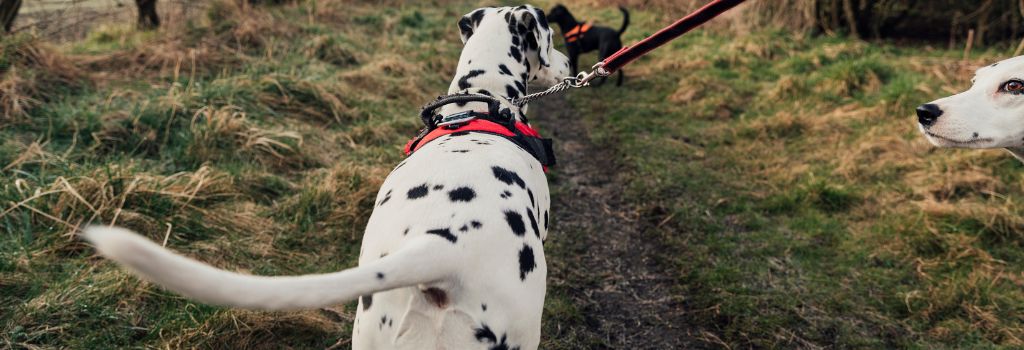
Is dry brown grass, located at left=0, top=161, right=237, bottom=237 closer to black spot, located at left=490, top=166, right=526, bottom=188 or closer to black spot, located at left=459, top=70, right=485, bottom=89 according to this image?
black spot, located at left=459, top=70, right=485, bottom=89

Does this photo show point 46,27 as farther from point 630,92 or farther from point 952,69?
point 952,69

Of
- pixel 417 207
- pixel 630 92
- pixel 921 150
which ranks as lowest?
pixel 630 92

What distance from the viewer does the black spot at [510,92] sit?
116 inches

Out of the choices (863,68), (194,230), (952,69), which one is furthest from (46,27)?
(952,69)

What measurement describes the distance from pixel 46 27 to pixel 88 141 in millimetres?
2350

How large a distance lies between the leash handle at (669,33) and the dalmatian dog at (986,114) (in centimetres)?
99

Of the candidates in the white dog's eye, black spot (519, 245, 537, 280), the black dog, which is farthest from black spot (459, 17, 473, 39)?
the black dog

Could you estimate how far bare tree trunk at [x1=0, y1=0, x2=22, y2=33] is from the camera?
562 centimetres

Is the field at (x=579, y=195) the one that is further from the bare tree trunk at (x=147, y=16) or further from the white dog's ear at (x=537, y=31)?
the white dog's ear at (x=537, y=31)

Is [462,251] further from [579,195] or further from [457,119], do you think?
[579,195]

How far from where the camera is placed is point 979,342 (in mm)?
3068

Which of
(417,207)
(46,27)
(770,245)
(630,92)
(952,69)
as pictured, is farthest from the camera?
(630,92)

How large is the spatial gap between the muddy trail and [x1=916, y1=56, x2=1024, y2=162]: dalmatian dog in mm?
1569

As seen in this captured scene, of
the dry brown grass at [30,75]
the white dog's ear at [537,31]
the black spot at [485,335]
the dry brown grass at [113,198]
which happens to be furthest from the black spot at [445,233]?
the dry brown grass at [30,75]
